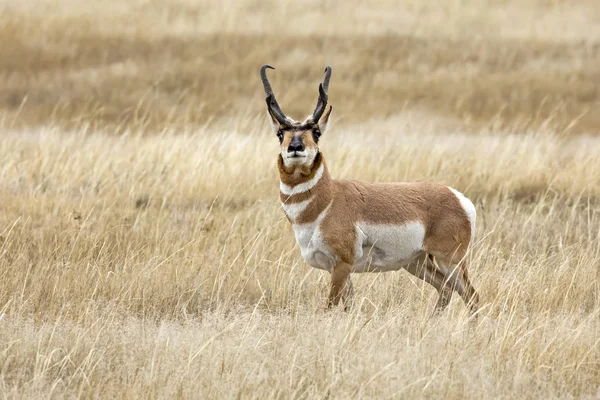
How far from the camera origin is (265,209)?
410 inches

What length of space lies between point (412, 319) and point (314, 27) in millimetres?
18900

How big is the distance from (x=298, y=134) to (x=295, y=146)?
A: 15 cm

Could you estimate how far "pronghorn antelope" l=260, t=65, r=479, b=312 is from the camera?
6758 mm

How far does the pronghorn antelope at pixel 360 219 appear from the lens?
6.76 metres

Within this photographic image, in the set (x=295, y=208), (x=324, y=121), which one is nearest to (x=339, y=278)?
(x=295, y=208)

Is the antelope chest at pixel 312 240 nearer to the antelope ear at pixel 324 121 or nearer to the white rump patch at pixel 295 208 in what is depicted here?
the white rump patch at pixel 295 208

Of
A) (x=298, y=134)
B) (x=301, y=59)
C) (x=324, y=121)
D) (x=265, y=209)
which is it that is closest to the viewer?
(x=298, y=134)

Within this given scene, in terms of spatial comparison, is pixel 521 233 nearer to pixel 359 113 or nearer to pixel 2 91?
pixel 359 113

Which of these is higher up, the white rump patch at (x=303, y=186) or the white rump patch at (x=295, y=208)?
the white rump patch at (x=303, y=186)

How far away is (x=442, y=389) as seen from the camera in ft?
18.6

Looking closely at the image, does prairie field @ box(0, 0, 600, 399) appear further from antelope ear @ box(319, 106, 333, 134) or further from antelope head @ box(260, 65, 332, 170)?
antelope ear @ box(319, 106, 333, 134)

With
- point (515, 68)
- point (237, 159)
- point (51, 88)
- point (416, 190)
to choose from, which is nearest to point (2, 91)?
point (51, 88)

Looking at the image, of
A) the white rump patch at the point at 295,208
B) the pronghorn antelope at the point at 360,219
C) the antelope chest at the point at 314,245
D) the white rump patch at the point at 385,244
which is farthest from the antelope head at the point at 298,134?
the white rump patch at the point at 385,244

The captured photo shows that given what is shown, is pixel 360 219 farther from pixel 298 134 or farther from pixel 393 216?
pixel 298 134
